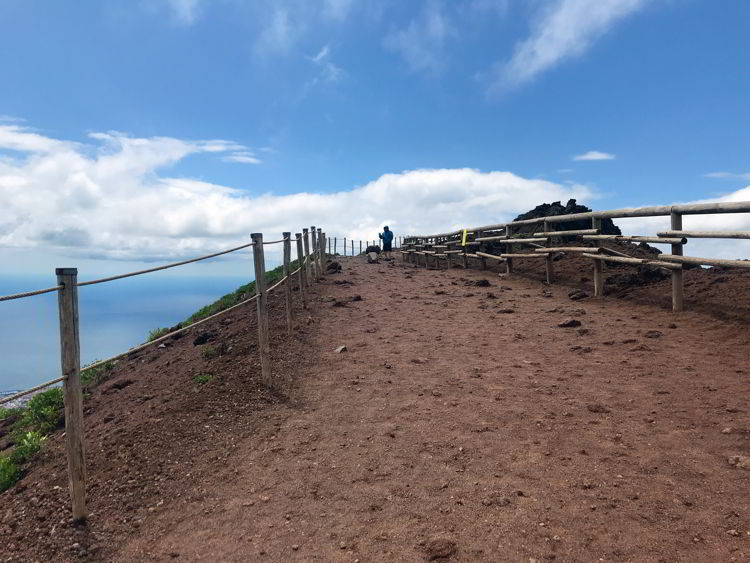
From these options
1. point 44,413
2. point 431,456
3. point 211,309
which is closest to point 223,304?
point 211,309

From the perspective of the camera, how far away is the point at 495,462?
405 cm

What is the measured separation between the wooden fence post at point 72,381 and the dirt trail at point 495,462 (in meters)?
0.56

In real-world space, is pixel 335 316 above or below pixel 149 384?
above

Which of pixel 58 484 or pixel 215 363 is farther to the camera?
pixel 215 363

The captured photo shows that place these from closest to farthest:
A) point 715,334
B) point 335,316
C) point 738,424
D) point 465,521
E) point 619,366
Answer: point 465,521 → point 738,424 → point 619,366 → point 715,334 → point 335,316

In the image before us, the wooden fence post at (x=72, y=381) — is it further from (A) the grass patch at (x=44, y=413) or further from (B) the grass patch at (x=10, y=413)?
(B) the grass patch at (x=10, y=413)

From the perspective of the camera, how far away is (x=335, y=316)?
10.2m

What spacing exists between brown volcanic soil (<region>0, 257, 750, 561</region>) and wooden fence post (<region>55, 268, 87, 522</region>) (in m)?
0.31

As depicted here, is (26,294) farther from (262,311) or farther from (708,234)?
(708,234)

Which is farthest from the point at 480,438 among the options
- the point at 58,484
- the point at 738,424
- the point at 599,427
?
the point at 58,484

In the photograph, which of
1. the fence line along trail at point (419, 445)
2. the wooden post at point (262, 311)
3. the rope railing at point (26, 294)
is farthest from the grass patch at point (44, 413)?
the rope railing at point (26, 294)

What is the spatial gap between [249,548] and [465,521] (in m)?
1.42

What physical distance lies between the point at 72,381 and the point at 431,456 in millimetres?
2801

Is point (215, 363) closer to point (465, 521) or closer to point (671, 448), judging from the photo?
point (465, 521)
